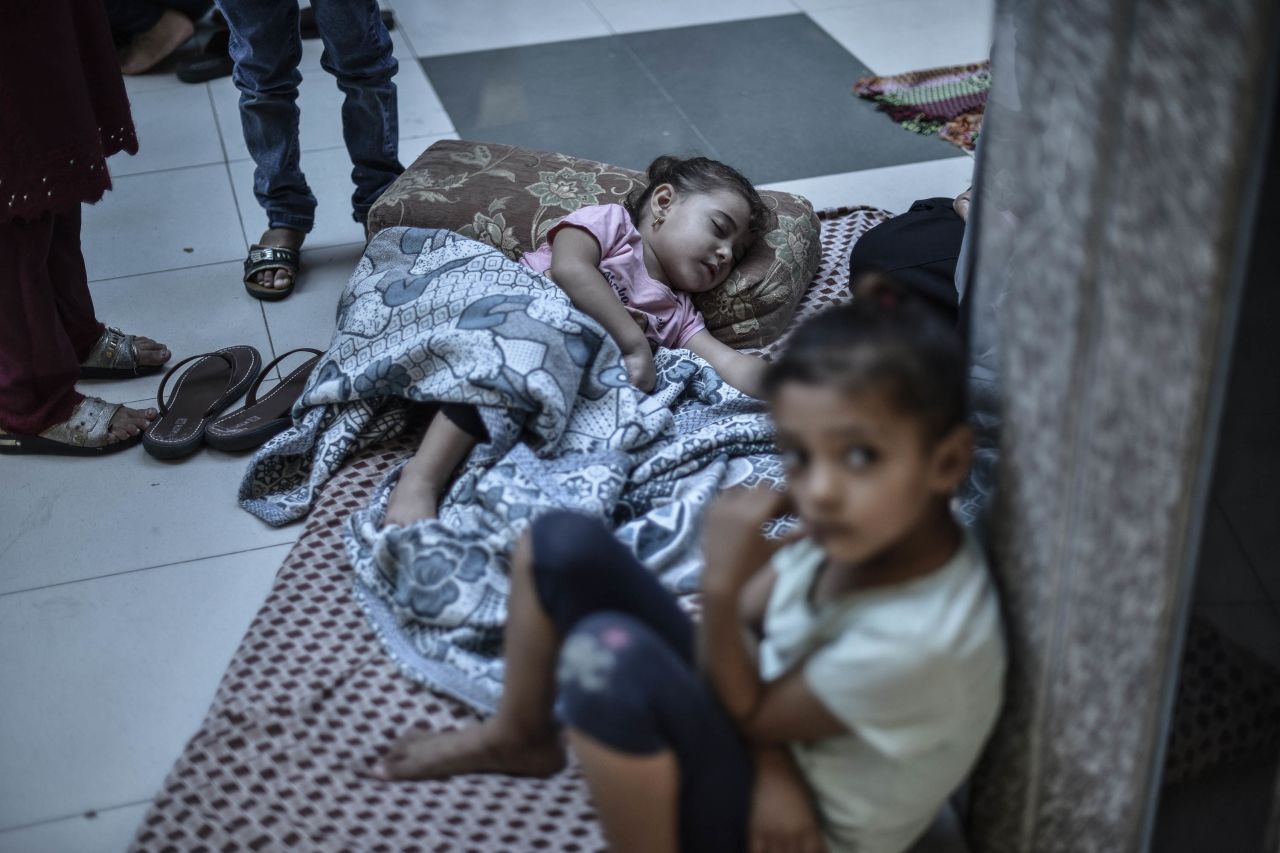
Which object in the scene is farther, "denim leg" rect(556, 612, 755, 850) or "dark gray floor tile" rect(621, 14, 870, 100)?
"dark gray floor tile" rect(621, 14, 870, 100)

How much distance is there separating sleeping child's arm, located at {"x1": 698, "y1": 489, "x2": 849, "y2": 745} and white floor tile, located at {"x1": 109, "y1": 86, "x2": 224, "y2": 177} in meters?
2.38

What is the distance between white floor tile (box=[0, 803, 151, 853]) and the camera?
4.62 ft

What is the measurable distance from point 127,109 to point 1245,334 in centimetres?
165

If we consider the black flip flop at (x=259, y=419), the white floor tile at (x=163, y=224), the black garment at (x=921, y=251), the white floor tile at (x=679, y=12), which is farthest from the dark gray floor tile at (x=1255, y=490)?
the white floor tile at (x=679, y=12)

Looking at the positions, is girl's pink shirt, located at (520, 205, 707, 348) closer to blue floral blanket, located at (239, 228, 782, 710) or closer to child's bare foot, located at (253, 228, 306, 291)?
blue floral blanket, located at (239, 228, 782, 710)

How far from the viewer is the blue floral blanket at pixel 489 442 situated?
1.57 metres

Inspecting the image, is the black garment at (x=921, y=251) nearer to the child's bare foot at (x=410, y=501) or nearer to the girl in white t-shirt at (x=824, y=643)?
the child's bare foot at (x=410, y=501)

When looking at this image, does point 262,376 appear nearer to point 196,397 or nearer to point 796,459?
point 196,397

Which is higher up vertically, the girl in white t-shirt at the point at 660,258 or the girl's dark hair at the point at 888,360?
the girl's dark hair at the point at 888,360

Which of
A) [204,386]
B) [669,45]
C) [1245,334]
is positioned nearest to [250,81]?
[204,386]

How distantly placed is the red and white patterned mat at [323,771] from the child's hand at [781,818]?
27 cm

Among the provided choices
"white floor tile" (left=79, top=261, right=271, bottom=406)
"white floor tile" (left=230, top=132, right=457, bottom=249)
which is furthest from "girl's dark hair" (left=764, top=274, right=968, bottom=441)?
"white floor tile" (left=230, top=132, right=457, bottom=249)

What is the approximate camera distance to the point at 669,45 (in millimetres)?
3631

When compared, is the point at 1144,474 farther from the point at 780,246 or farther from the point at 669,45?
the point at 669,45
